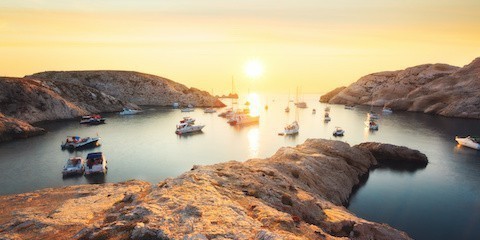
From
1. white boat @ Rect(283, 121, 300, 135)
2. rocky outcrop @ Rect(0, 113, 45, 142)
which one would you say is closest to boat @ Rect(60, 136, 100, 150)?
rocky outcrop @ Rect(0, 113, 45, 142)

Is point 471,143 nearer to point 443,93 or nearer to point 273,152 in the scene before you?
point 273,152

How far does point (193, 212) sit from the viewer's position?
1755 centimetres

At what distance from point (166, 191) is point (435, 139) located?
301 ft

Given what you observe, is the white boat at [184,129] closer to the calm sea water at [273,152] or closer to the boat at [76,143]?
the calm sea water at [273,152]

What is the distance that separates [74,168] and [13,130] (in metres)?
42.4

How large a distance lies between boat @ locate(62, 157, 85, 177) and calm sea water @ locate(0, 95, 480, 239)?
168cm

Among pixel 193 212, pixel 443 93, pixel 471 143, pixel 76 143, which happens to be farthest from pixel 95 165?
pixel 443 93

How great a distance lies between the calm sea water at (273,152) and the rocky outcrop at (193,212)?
1372 centimetres

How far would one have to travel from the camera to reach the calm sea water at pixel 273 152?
121 feet

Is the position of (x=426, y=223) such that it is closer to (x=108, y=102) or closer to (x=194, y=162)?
(x=194, y=162)

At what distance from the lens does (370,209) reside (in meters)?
37.8

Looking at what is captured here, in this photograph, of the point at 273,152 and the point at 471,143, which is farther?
the point at 471,143

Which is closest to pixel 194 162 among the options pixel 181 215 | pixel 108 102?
pixel 181 215

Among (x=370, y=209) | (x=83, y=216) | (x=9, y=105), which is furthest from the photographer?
(x=9, y=105)
